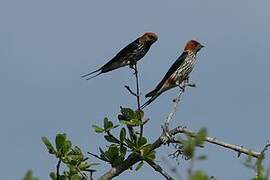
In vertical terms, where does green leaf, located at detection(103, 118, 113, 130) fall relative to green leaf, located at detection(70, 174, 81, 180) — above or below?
above

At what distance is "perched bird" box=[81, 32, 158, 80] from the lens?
11.1 m

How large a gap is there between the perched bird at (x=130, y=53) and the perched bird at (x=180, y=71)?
1.66 ft

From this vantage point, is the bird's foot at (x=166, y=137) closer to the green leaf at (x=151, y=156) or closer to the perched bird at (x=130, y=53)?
the green leaf at (x=151, y=156)

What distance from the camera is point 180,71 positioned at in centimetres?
1175

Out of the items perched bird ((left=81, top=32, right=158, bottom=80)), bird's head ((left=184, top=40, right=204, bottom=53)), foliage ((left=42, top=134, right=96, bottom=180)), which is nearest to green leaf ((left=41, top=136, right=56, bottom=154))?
foliage ((left=42, top=134, right=96, bottom=180))

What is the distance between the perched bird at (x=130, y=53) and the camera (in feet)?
36.4

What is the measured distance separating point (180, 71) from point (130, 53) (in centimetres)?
88

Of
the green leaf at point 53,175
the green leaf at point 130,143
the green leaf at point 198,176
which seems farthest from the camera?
the green leaf at point 130,143

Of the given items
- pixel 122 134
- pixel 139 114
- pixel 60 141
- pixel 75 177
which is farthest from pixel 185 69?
pixel 75 177

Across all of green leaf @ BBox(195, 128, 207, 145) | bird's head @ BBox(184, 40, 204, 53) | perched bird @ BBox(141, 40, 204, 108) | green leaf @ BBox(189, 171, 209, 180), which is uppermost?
bird's head @ BBox(184, 40, 204, 53)

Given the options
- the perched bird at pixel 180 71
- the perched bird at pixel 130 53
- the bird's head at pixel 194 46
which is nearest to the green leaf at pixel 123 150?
the perched bird at pixel 180 71

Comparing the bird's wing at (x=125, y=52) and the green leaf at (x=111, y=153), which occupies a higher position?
the bird's wing at (x=125, y=52)

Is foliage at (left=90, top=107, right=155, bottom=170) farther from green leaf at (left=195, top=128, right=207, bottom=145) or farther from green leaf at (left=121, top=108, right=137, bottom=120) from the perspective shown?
green leaf at (left=195, top=128, right=207, bottom=145)

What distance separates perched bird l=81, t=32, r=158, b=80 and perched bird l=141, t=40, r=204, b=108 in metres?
0.51
